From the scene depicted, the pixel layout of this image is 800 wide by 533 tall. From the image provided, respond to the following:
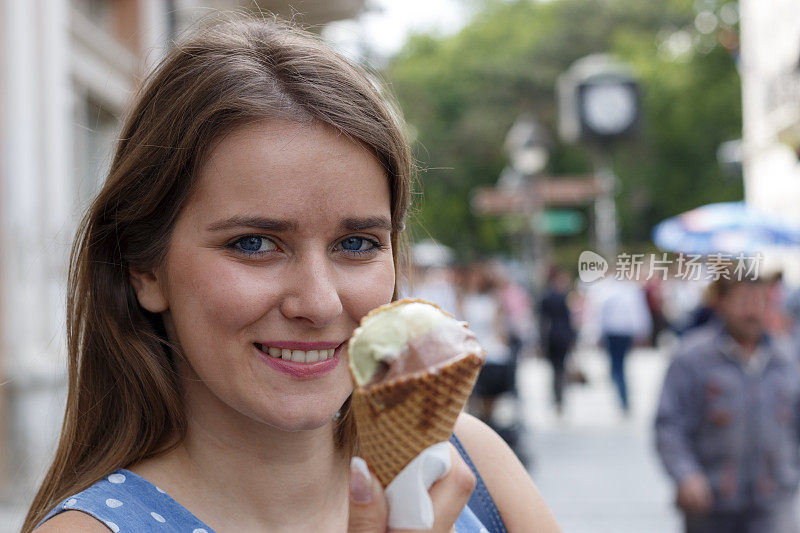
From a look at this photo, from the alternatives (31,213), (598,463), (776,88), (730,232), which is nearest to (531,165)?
(598,463)

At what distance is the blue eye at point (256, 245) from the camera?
1.49 meters

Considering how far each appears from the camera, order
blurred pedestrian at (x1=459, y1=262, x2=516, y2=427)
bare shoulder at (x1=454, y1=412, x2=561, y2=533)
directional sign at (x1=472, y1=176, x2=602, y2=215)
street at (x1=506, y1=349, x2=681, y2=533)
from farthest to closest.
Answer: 1. directional sign at (x1=472, y1=176, x2=602, y2=215)
2. blurred pedestrian at (x1=459, y1=262, x2=516, y2=427)
3. street at (x1=506, y1=349, x2=681, y2=533)
4. bare shoulder at (x1=454, y1=412, x2=561, y2=533)

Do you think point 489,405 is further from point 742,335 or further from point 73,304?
point 73,304

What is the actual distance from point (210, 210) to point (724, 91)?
3691 centimetres

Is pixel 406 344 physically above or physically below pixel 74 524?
above

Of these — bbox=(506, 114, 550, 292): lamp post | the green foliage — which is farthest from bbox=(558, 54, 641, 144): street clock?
the green foliage

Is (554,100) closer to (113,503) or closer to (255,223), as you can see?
(255,223)

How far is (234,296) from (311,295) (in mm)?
130

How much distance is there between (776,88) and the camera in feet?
23.1

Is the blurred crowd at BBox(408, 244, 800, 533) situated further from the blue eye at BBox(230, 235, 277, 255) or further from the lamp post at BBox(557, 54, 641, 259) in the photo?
the lamp post at BBox(557, 54, 641, 259)

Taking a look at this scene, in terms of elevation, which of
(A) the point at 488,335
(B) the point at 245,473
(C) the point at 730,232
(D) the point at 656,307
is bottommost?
(D) the point at 656,307

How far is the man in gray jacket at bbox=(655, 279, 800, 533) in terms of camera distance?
474 centimetres

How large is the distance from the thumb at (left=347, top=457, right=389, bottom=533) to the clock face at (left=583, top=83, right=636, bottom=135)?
776 cm

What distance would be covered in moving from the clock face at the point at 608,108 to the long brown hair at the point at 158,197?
704 centimetres
